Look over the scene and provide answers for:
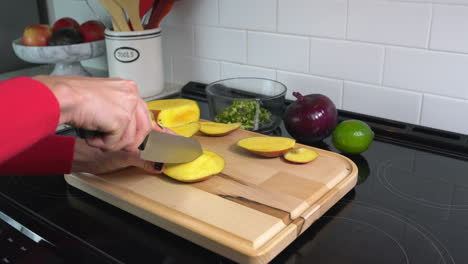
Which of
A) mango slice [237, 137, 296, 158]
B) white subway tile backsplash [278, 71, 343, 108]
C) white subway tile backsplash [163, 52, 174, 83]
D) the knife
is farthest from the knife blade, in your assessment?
white subway tile backsplash [163, 52, 174, 83]

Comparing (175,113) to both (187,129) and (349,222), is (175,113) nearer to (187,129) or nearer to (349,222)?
(187,129)

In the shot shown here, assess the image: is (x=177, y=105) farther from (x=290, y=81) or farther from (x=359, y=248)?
(x=359, y=248)

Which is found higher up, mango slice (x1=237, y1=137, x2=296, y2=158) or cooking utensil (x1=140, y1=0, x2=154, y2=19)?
cooking utensil (x1=140, y1=0, x2=154, y2=19)

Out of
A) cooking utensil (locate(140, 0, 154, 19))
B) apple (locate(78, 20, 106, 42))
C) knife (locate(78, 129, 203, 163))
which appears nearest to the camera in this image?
knife (locate(78, 129, 203, 163))

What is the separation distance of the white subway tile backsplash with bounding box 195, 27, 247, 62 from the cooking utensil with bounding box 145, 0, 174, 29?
0.10m

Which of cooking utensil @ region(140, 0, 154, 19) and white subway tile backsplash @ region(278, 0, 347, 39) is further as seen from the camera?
cooking utensil @ region(140, 0, 154, 19)

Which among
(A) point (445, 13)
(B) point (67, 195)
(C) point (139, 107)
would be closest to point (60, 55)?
(B) point (67, 195)

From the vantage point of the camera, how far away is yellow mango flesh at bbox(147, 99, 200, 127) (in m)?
1.09

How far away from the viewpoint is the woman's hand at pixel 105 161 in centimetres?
86

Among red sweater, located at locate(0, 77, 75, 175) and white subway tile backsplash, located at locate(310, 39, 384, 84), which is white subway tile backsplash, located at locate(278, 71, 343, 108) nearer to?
white subway tile backsplash, located at locate(310, 39, 384, 84)

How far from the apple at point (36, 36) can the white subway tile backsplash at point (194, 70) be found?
36 cm

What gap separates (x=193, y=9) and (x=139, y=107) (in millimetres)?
672

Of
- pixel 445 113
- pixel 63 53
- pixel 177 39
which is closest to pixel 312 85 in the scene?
pixel 445 113

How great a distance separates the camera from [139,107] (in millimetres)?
766
